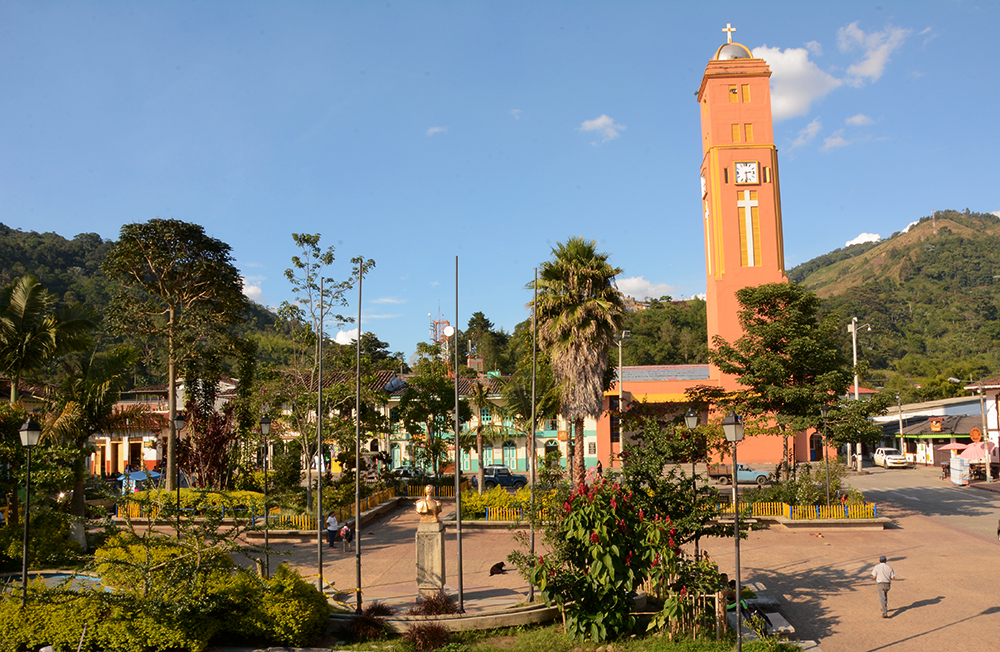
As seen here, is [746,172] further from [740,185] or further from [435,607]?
[435,607]

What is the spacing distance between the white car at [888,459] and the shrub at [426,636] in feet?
141

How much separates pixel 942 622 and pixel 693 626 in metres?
4.93

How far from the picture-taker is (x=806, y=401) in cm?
2277

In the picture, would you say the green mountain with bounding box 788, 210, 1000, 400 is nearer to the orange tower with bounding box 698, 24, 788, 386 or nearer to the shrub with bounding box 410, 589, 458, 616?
the orange tower with bounding box 698, 24, 788, 386

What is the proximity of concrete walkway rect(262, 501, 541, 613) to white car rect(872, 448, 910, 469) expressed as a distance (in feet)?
114

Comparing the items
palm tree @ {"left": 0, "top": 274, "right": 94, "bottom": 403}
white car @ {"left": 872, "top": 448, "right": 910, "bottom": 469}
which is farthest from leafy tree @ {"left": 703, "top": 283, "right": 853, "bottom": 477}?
white car @ {"left": 872, "top": 448, "right": 910, "bottom": 469}

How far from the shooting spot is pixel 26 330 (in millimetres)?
19391

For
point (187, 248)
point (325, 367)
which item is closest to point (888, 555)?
point (325, 367)

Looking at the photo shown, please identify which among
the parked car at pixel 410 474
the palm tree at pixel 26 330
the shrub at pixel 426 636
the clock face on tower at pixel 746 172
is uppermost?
the clock face on tower at pixel 746 172

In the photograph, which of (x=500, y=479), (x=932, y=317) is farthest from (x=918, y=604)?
(x=932, y=317)

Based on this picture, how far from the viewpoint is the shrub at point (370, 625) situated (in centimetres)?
1133

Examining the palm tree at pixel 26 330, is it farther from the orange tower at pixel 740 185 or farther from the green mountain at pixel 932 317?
the green mountain at pixel 932 317

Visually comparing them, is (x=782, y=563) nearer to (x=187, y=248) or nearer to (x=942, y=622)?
(x=942, y=622)

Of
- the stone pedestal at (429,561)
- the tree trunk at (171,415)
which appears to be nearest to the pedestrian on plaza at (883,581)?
the stone pedestal at (429,561)
